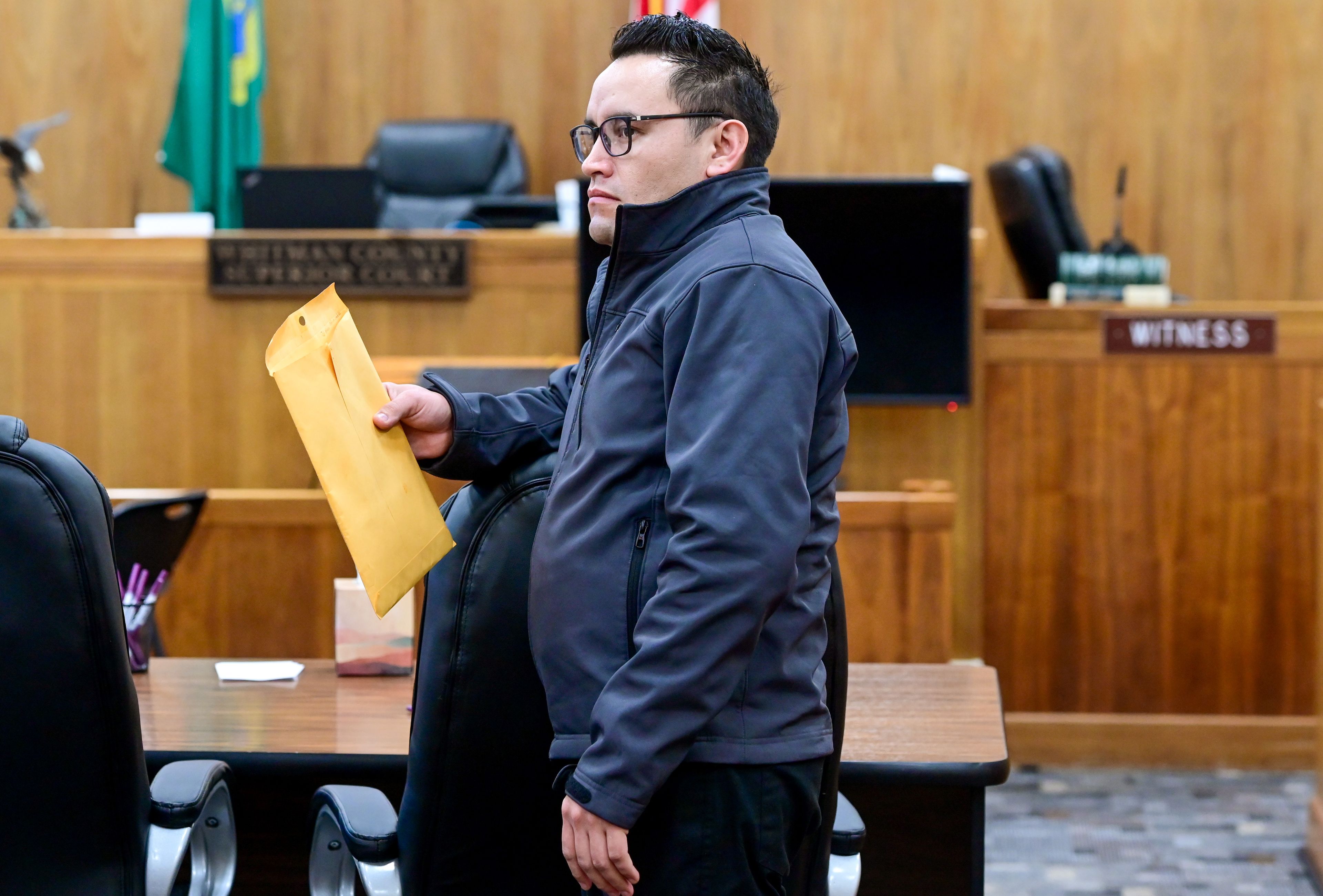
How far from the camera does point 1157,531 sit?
11.7 ft

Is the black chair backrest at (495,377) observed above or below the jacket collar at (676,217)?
below

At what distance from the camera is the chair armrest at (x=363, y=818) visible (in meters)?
1.22

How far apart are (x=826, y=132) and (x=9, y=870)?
4.72 meters

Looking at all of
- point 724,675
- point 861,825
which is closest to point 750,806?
point 724,675

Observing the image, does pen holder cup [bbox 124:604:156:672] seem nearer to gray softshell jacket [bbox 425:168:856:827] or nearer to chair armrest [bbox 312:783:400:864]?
chair armrest [bbox 312:783:400:864]

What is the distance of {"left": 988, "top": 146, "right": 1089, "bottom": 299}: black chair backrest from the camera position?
3908 millimetres

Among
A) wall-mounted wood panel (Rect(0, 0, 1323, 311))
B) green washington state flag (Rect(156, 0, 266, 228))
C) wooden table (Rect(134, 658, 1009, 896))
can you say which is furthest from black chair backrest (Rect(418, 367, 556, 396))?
wall-mounted wood panel (Rect(0, 0, 1323, 311))

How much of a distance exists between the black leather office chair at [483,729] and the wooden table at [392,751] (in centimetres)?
37

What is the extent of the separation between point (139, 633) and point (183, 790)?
70 centimetres

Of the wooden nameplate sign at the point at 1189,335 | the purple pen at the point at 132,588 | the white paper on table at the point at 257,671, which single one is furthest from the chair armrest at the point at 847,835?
the wooden nameplate sign at the point at 1189,335

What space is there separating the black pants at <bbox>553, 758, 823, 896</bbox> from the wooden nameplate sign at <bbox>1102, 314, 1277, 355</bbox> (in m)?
2.72

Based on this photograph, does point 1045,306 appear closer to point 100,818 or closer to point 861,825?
point 861,825

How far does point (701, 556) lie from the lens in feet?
Result: 3.42

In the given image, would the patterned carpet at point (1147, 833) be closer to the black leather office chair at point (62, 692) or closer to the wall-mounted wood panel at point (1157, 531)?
the wall-mounted wood panel at point (1157, 531)
